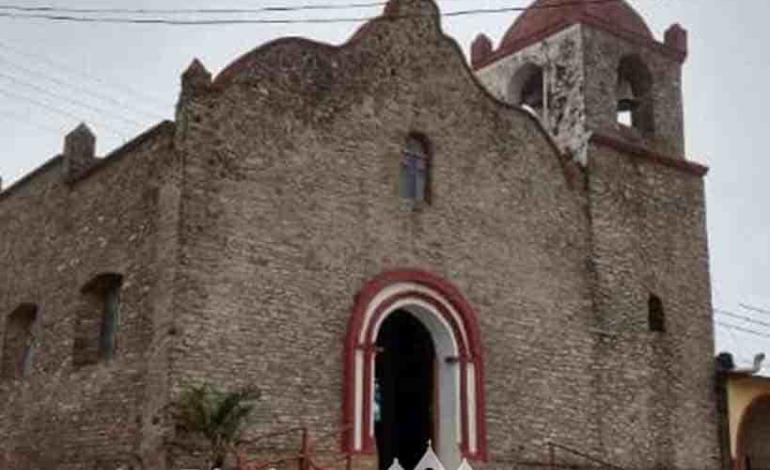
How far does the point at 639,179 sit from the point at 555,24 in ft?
12.3

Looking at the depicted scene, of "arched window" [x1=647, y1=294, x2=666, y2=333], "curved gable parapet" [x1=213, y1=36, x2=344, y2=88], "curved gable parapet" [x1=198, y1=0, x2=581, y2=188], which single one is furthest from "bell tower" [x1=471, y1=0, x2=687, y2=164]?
"curved gable parapet" [x1=213, y1=36, x2=344, y2=88]

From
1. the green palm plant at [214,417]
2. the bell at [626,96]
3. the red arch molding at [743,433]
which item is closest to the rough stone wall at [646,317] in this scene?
the red arch molding at [743,433]

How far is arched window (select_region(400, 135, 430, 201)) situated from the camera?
67.0 feet

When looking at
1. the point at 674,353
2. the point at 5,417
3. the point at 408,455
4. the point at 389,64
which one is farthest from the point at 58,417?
the point at 674,353

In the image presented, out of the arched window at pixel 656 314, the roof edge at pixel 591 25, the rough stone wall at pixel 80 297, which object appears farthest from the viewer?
the roof edge at pixel 591 25

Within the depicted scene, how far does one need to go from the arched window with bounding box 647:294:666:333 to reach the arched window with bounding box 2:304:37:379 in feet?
39.4

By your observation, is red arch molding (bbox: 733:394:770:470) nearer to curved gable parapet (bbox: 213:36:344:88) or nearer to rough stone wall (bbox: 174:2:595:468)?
rough stone wall (bbox: 174:2:595:468)

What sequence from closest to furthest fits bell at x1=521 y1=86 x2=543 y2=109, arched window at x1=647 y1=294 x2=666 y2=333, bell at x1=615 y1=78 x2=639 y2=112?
arched window at x1=647 y1=294 x2=666 y2=333 < bell at x1=615 y1=78 x2=639 y2=112 < bell at x1=521 y1=86 x2=543 y2=109

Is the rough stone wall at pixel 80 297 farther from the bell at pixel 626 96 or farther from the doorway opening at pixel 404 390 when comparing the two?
the bell at pixel 626 96

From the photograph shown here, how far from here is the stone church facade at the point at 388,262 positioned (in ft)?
58.1

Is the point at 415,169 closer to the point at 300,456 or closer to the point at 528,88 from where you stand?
the point at 300,456

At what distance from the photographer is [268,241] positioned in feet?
59.6

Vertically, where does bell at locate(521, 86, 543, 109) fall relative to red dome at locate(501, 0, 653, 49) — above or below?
below

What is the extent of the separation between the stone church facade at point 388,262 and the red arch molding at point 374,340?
0.04 m
